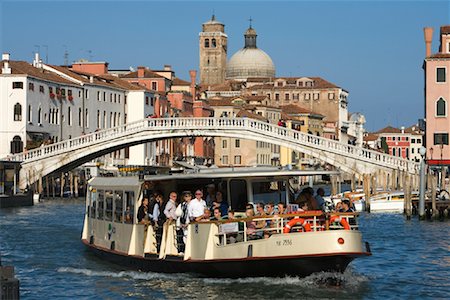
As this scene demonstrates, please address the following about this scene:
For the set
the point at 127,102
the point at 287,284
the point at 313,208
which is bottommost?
the point at 287,284

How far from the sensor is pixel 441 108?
3469cm

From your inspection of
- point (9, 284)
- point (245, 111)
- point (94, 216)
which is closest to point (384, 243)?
point (94, 216)

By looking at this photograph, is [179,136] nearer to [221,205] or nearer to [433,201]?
[433,201]

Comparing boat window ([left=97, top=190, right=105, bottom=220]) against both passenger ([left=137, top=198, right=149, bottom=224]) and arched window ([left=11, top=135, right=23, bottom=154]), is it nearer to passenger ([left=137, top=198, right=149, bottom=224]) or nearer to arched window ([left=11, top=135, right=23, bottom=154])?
passenger ([left=137, top=198, right=149, bottom=224])

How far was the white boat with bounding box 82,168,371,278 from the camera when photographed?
11.6 m

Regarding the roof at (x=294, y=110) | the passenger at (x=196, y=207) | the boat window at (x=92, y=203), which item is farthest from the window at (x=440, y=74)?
the roof at (x=294, y=110)

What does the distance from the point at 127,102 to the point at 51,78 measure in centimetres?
810

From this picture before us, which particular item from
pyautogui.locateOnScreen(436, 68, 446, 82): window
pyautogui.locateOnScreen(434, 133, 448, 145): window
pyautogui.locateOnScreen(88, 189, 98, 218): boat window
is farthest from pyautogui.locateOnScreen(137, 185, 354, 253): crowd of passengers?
pyautogui.locateOnScreen(436, 68, 446, 82): window

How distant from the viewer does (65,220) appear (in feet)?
78.3

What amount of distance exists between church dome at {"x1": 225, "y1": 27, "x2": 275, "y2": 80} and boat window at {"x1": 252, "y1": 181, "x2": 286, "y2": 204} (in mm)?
80499

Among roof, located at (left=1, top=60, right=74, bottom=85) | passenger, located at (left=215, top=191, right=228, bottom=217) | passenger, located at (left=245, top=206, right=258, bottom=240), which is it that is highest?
roof, located at (left=1, top=60, right=74, bottom=85)

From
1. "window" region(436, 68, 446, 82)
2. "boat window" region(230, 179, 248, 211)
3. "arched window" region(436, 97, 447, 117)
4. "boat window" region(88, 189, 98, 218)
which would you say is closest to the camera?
"boat window" region(230, 179, 248, 211)

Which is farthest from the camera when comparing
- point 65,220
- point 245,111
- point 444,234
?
point 245,111

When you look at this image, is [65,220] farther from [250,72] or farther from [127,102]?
[250,72]
